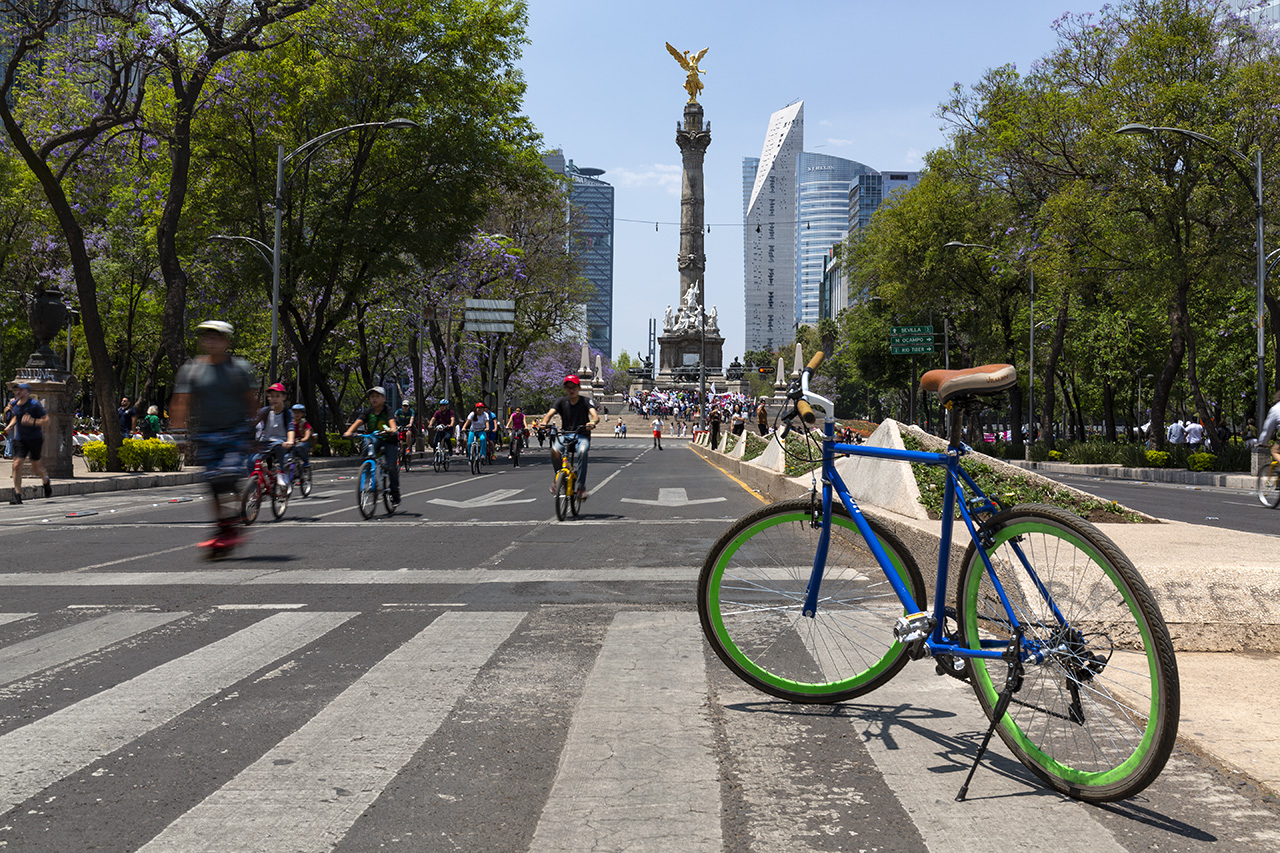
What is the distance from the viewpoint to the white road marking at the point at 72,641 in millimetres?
5672

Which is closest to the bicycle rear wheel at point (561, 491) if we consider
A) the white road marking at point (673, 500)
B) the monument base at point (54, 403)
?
the white road marking at point (673, 500)

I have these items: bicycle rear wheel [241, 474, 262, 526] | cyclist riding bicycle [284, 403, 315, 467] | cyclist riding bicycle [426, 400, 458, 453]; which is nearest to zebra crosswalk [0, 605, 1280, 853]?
bicycle rear wheel [241, 474, 262, 526]

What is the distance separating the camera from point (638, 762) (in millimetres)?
4137

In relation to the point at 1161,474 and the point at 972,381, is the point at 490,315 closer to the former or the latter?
the point at 1161,474

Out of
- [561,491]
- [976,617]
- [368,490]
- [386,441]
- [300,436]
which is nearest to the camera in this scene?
[976,617]

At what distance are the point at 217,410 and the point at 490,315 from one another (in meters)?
37.1

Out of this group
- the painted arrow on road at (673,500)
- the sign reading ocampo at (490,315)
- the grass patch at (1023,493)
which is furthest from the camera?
the sign reading ocampo at (490,315)

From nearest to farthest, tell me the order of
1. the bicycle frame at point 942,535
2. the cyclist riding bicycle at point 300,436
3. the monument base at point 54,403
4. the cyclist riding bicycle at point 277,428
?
the bicycle frame at point 942,535 → the cyclist riding bicycle at point 277,428 → the cyclist riding bicycle at point 300,436 → the monument base at point 54,403

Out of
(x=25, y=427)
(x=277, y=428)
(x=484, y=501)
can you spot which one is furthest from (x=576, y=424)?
(x=25, y=427)

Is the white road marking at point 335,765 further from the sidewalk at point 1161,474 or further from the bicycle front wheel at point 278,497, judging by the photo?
the sidewalk at point 1161,474

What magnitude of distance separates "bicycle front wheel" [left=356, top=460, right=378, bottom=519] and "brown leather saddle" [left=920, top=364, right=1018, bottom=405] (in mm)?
10938

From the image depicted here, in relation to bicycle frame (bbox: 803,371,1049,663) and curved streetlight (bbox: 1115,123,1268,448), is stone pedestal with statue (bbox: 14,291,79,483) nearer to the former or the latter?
bicycle frame (bbox: 803,371,1049,663)

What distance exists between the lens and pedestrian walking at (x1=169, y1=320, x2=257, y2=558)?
7941 millimetres

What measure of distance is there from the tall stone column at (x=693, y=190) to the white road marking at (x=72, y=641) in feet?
324
